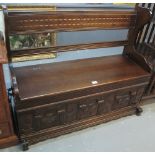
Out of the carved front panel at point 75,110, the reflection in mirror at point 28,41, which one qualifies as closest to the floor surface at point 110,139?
the carved front panel at point 75,110

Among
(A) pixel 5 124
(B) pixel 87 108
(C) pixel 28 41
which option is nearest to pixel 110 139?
(B) pixel 87 108

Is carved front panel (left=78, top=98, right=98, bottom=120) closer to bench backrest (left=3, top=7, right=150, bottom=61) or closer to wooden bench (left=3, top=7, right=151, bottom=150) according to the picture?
wooden bench (left=3, top=7, right=151, bottom=150)

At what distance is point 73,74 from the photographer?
1.44m

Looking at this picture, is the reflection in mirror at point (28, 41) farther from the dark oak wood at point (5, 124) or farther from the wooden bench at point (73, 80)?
the dark oak wood at point (5, 124)

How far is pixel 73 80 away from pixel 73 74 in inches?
3.2

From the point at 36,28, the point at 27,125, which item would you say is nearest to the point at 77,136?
the point at 27,125

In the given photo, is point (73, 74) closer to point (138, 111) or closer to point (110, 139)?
point (110, 139)

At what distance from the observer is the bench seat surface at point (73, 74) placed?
1.26 m

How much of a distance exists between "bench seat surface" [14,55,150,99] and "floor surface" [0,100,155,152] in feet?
1.49

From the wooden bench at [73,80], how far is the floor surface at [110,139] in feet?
0.19

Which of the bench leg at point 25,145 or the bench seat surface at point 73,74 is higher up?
the bench seat surface at point 73,74

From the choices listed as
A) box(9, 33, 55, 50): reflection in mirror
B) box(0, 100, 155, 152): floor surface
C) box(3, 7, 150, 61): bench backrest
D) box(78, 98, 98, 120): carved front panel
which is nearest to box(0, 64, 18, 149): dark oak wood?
box(0, 100, 155, 152): floor surface

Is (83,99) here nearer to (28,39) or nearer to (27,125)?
(27,125)

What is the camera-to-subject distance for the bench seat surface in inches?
49.6
